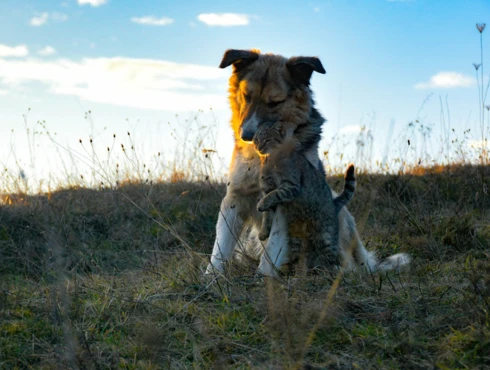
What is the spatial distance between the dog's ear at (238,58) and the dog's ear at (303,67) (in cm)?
39

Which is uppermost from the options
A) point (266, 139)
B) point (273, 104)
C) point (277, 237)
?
point (273, 104)

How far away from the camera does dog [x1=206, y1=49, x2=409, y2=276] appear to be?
5348 millimetres

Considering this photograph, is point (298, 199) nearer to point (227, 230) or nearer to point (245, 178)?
point (245, 178)

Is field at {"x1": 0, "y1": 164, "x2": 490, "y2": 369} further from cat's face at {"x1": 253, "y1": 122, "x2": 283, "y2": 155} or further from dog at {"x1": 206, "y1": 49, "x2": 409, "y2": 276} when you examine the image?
cat's face at {"x1": 253, "y1": 122, "x2": 283, "y2": 155}

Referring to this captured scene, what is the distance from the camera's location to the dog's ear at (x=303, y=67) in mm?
5484

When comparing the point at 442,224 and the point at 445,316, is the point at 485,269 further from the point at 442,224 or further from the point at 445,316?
the point at 442,224

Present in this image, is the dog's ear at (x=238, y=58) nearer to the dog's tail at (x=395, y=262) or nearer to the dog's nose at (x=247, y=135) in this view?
the dog's nose at (x=247, y=135)

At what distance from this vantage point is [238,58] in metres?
5.62

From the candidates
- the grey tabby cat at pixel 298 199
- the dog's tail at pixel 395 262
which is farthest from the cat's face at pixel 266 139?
the dog's tail at pixel 395 262

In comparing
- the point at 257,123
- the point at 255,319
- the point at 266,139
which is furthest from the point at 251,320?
the point at 257,123

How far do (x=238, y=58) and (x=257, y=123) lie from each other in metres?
0.84

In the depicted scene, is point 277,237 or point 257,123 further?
point 257,123

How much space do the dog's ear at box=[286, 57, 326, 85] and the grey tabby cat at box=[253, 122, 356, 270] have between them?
2.53 feet

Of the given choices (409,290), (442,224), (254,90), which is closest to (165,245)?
(254,90)
